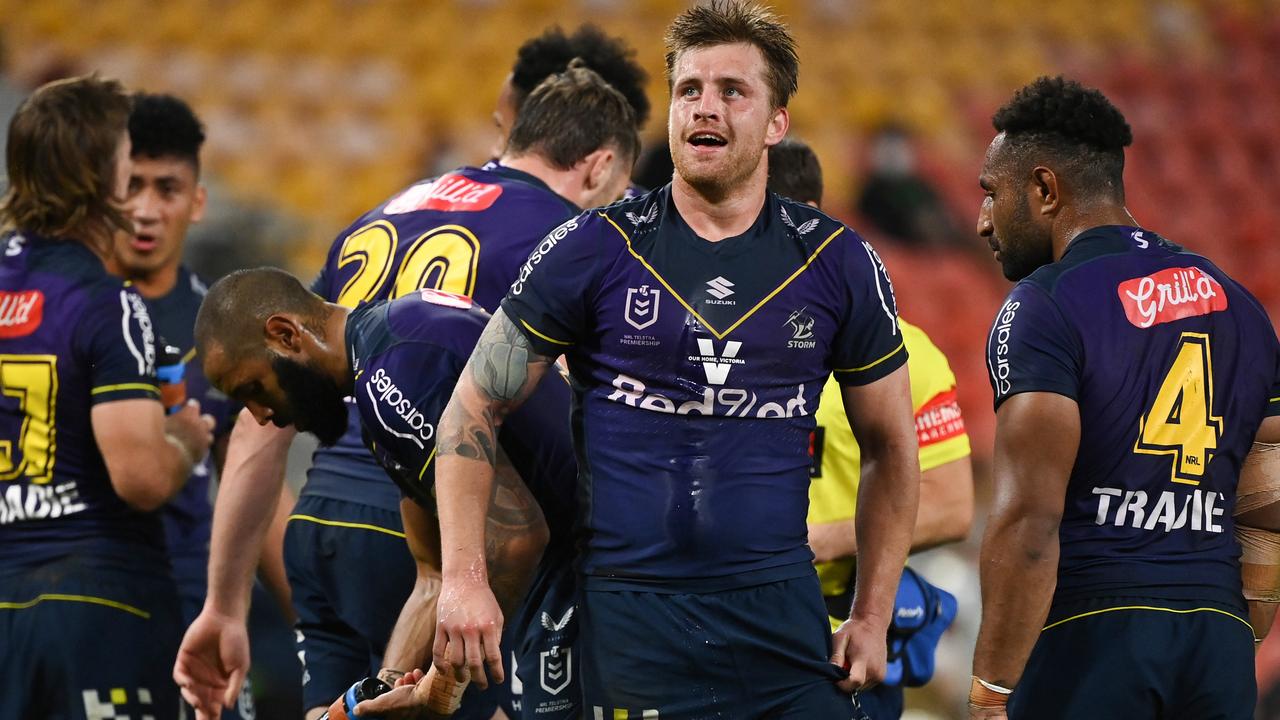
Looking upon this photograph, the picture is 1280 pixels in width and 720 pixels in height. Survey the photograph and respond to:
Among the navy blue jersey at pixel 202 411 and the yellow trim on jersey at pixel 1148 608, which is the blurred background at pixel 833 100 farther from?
the yellow trim on jersey at pixel 1148 608

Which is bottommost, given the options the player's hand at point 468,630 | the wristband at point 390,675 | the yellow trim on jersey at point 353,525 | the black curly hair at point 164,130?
the wristband at point 390,675

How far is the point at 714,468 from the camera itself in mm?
3359

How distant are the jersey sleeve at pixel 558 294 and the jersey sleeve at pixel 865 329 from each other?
600 millimetres

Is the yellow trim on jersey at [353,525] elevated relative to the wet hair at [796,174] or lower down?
lower down

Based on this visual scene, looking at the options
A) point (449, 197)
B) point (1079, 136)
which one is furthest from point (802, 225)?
point (449, 197)

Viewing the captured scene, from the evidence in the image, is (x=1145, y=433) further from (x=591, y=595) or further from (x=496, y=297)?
(x=496, y=297)

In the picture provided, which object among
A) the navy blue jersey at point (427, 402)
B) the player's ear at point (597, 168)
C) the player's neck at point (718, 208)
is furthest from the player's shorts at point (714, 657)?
the player's ear at point (597, 168)

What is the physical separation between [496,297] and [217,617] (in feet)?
4.39

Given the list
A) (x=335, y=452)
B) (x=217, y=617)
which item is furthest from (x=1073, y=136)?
(x=217, y=617)

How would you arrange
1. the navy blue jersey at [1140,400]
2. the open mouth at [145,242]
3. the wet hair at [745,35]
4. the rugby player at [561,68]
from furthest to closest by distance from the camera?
the open mouth at [145,242]
the rugby player at [561,68]
the navy blue jersey at [1140,400]
the wet hair at [745,35]

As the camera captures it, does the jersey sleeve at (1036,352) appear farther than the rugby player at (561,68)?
No

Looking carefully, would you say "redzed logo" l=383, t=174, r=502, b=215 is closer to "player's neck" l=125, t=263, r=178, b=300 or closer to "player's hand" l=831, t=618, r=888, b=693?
"player's neck" l=125, t=263, r=178, b=300

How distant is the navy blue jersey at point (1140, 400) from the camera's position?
3711 millimetres

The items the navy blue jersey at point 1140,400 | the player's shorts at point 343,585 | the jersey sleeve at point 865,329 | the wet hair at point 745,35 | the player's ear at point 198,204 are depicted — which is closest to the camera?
the jersey sleeve at point 865,329
